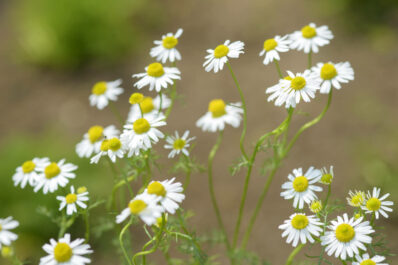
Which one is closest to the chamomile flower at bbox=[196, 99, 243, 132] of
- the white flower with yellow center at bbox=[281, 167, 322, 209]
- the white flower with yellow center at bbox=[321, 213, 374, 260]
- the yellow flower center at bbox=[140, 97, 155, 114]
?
the yellow flower center at bbox=[140, 97, 155, 114]

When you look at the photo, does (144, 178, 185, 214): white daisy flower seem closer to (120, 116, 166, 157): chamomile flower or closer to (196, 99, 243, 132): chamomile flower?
(120, 116, 166, 157): chamomile flower

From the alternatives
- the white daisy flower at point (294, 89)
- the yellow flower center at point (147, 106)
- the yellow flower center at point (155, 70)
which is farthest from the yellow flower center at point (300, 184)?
Answer: the yellow flower center at point (147, 106)

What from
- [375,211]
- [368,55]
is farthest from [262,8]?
[375,211]

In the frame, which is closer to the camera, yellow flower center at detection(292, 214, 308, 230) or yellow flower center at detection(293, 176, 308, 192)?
yellow flower center at detection(292, 214, 308, 230)

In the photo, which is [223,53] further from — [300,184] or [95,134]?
[95,134]

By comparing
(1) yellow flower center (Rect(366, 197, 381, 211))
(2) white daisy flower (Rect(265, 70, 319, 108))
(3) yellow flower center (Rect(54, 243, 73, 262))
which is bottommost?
(3) yellow flower center (Rect(54, 243, 73, 262))

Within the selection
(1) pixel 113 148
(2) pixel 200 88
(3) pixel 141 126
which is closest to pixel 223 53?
(3) pixel 141 126
